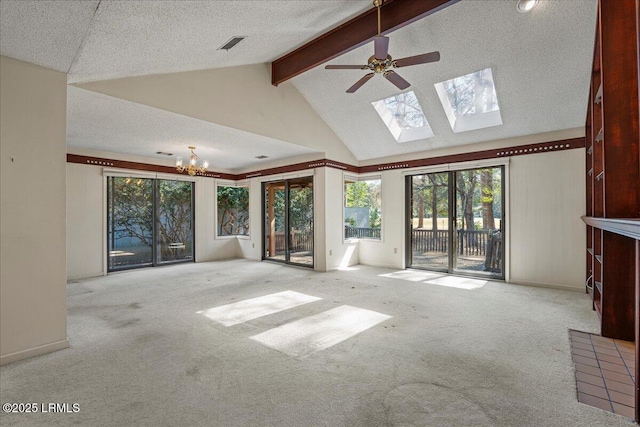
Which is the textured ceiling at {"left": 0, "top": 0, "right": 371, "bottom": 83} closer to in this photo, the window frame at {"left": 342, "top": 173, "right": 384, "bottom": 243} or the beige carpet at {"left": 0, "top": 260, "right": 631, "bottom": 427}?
the beige carpet at {"left": 0, "top": 260, "right": 631, "bottom": 427}

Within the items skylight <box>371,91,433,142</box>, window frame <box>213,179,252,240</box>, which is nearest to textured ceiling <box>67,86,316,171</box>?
window frame <box>213,179,252,240</box>

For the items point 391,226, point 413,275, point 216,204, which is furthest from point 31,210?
point 391,226

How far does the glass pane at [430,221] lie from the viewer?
240 inches

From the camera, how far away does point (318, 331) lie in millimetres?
3055

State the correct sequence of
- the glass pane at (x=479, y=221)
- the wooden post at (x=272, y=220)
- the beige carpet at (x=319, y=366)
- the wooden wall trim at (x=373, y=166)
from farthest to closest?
the wooden post at (x=272, y=220)
the glass pane at (x=479, y=221)
the wooden wall trim at (x=373, y=166)
the beige carpet at (x=319, y=366)

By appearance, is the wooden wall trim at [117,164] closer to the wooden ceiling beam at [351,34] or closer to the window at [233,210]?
the window at [233,210]

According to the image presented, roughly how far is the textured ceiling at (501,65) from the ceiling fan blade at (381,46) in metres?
1.20

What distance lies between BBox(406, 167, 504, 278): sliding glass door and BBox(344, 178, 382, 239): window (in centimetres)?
86

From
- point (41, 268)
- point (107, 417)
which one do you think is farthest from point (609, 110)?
point (41, 268)

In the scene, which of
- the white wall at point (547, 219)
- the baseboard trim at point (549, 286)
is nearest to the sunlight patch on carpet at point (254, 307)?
the baseboard trim at point (549, 286)

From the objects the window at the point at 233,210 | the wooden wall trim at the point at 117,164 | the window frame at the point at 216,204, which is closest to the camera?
the wooden wall trim at the point at 117,164

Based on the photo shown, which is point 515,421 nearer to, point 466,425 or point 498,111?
point 466,425

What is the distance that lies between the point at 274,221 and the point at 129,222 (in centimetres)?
321

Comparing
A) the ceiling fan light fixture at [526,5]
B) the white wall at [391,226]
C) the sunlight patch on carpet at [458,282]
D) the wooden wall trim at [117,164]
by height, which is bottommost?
the sunlight patch on carpet at [458,282]
